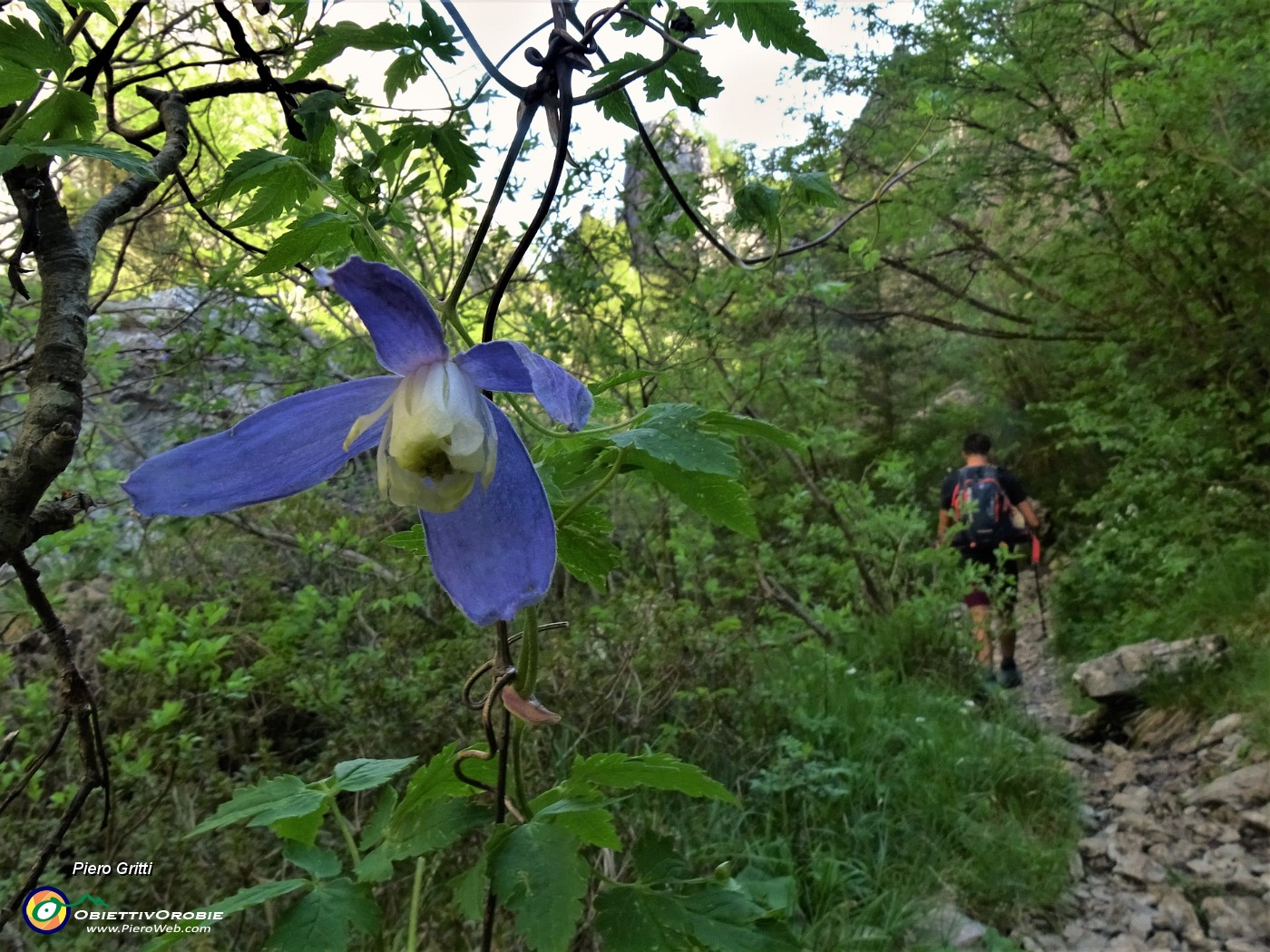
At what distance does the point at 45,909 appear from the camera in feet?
Answer: 5.64

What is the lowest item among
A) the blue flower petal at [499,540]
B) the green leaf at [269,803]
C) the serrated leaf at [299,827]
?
the serrated leaf at [299,827]

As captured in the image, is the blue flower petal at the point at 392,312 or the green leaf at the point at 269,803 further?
the green leaf at the point at 269,803

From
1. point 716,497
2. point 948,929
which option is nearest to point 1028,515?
point 948,929

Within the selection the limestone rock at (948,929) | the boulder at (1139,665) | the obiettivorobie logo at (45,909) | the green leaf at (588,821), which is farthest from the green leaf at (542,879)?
the boulder at (1139,665)

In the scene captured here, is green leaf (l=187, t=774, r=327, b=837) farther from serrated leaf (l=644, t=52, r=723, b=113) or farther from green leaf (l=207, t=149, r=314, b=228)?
serrated leaf (l=644, t=52, r=723, b=113)

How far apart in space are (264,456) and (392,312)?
170 mm

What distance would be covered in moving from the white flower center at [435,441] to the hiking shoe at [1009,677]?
579 cm

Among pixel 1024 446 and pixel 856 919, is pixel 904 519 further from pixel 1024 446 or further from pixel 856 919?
pixel 1024 446

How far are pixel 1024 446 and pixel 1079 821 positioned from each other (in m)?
7.07

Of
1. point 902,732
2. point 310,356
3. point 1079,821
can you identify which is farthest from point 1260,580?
point 310,356

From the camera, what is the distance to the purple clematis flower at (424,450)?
579mm

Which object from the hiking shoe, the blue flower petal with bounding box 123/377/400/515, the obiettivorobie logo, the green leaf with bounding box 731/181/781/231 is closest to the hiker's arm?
the hiking shoe

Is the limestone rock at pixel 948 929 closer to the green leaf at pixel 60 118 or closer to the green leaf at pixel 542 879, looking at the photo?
the green leaf at pixel 542 879

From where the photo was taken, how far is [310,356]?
3.66m
